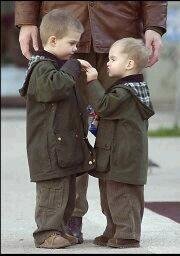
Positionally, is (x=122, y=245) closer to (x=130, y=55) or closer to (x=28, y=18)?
(x=130, y=55)

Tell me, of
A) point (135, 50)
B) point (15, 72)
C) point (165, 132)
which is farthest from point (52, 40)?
point (15, 72)

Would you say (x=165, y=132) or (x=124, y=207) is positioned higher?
(x=124, y=207)

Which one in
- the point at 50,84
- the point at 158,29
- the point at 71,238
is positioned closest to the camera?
the point at 50,84

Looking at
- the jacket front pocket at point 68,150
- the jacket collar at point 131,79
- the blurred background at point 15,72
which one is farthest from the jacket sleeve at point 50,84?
the blurred background at point 15,72

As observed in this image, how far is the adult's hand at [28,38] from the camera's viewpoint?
631cm

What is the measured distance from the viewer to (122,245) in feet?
19.1

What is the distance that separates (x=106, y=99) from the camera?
226 inches

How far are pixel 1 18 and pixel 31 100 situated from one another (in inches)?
762

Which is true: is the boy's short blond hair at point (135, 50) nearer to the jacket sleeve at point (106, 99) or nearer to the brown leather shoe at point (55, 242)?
the jacket sleeve at point (106, 99)

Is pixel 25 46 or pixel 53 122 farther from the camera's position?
pixel 25 46

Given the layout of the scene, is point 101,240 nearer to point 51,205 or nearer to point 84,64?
point 51,205

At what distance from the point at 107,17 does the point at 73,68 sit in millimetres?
709

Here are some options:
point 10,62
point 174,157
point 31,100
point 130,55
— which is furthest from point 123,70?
point 10,62

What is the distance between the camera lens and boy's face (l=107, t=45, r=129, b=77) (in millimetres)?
5859
